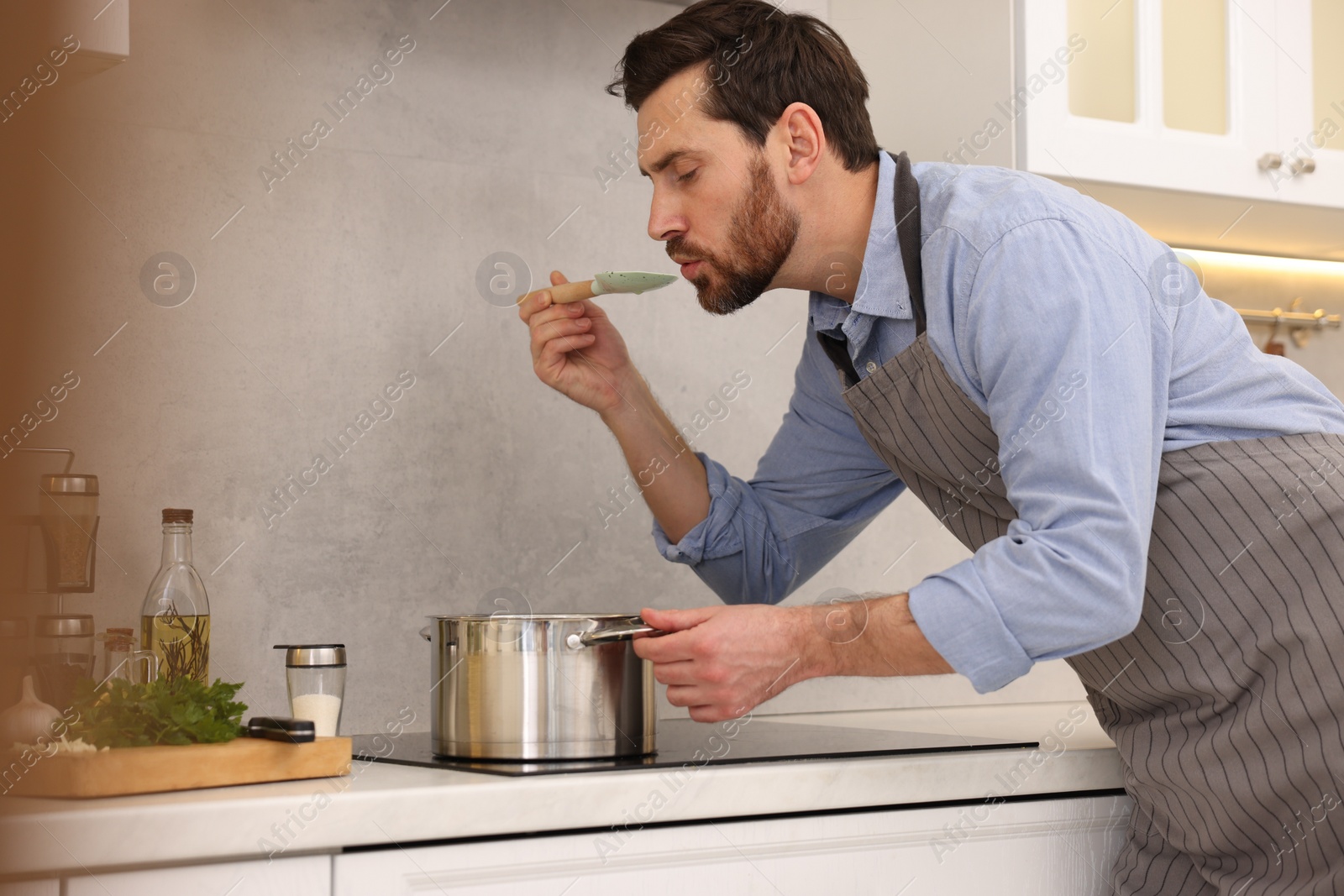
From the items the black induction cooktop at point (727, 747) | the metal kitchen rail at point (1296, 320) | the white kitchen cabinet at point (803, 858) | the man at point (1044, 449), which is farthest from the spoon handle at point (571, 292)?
the metal kitchen rail at point (1296, 320)

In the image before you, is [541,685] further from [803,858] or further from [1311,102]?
[1311,102]

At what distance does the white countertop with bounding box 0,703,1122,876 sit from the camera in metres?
0.74

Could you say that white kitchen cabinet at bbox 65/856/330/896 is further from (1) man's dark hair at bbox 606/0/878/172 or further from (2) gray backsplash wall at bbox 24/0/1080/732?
(1) man's dark hair at bbox 606/0/878/172

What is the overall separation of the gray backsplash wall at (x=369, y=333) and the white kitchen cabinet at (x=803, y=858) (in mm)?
544

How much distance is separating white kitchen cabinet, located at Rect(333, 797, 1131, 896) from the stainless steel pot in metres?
0.12

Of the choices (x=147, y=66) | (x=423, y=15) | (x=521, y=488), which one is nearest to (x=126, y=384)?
(x=147, y=66)

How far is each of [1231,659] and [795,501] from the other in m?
0.53

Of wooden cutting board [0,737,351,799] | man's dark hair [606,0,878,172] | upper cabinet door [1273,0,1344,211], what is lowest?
wooden cutting board [0,737,351,799]

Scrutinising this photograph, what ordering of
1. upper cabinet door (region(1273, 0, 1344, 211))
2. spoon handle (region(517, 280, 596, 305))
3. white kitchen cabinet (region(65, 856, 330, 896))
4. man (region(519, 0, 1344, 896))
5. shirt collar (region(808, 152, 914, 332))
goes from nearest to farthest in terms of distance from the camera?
white kitchen cabinet (region(65, 856, 330, 896)) → man (region(519, 0, 1344, 896)) → shirt collar (region(808, 152, 914, 332)) → spoon handle (region(517, 280, 596, 305)) → upper cabinet door (region(1273, 0, 1344, 211))

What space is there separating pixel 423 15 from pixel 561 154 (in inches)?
9.2

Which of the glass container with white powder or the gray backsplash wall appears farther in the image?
the gray backsplash wall

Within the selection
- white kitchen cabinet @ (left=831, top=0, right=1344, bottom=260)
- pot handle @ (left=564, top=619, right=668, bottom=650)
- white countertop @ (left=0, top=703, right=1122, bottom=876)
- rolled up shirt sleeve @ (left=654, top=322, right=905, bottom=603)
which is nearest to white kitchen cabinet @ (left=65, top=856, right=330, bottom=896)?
white countertop @ (left=0, top=703, right=1122, bottom=876)

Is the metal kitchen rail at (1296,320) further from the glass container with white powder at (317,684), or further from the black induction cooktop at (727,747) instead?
the glass container with white powder at (317,684)

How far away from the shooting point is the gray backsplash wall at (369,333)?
4.21 feet
